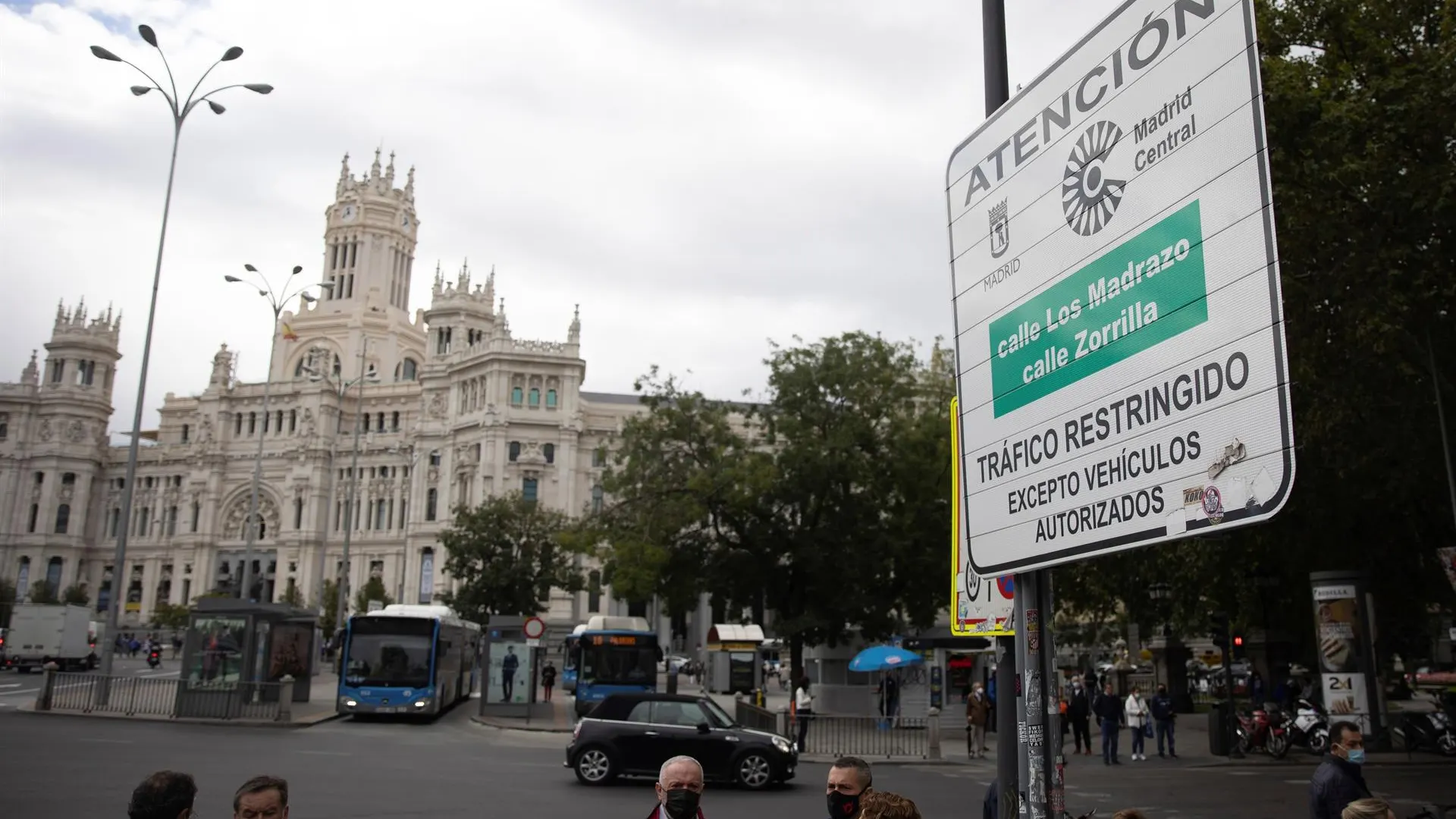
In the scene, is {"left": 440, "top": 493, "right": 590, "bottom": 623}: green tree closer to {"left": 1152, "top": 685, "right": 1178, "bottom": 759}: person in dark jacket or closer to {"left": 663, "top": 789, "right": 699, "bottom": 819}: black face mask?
{"left": 1152, "top": 685, "right": 1178, "bottom": 759}: person in dark jacket

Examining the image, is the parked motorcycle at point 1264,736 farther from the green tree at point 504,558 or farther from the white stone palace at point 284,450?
the white stone palace at point 284,450

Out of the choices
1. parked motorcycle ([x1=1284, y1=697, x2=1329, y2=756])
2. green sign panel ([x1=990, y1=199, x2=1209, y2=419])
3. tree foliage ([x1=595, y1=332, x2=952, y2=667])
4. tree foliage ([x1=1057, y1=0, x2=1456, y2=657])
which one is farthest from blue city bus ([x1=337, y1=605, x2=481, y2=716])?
green sign panel ([x1=990, y1=199, x2=1209, y2=419])

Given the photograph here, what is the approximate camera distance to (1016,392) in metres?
5.59

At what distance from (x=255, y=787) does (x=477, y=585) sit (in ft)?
191

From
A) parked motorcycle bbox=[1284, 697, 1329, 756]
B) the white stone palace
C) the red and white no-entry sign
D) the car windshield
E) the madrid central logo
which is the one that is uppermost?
the white stone palace

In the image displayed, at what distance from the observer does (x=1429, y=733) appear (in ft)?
77.0

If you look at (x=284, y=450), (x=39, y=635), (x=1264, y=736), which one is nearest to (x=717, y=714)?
(x=1264, y=736)

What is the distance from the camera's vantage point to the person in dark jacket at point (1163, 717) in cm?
2486

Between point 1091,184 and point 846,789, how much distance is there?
127 inches

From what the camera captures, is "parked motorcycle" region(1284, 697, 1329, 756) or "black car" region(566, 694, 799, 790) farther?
"parked motorcycle" region(1284, 697, 1329, 756)

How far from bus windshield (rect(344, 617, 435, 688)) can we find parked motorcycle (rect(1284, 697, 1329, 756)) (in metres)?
22.0

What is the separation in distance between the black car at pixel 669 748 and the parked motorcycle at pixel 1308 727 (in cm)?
1378

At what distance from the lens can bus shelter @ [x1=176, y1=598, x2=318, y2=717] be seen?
91.8 ft

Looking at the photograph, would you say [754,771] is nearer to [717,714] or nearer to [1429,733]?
[717,714]
